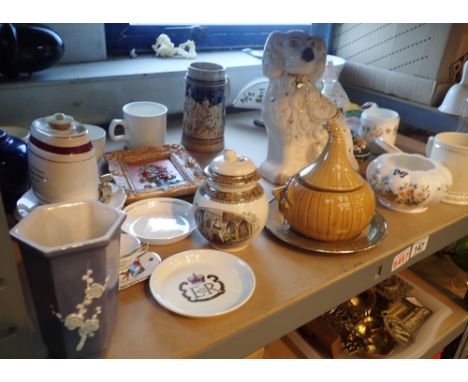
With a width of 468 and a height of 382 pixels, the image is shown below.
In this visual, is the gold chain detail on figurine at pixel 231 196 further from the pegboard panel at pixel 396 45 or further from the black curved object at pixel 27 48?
the pegboard panel at pixel 396 45

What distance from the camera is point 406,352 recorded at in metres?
0.82

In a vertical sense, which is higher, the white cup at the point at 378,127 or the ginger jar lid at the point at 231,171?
the ginger jar lid at the point at 231,171

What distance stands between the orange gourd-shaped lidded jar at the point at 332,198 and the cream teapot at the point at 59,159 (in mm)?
298

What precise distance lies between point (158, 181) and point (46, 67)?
38cm

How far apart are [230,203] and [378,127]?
19.3 inches

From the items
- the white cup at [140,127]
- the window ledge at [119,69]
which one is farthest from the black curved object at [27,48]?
the white cup at [140,127]

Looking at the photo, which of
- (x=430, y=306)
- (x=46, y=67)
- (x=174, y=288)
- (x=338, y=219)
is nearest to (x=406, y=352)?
(x=430, y=306)

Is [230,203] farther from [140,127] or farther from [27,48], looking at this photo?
[27,48]

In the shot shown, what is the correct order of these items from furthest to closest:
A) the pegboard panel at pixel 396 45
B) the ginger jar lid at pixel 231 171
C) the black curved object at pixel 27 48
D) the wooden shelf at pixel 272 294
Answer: the pegboard panel at pixel 396 45 < the black curved object at pixel 27 48 < the ginger jar lid at pixel 231 171 < the wooden shelf at pixel 272 294

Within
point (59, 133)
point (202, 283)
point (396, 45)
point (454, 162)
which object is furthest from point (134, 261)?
point (396, 45)

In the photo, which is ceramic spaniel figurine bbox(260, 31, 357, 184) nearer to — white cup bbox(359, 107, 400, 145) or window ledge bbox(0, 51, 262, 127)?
white cup bbox(359, 107, 400, 145)

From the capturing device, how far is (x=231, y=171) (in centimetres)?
59

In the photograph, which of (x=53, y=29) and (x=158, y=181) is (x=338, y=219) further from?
(x=53, y=29)

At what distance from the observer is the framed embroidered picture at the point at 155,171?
75 centimetres
